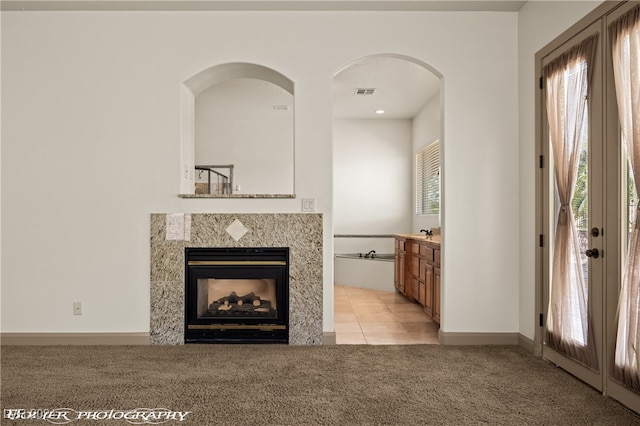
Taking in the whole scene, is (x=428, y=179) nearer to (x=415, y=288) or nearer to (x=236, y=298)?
(x=415, y=288)

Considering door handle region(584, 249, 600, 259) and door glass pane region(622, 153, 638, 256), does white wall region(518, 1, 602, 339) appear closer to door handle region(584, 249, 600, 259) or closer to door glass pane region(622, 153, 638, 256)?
door handle region(584, 249, 600, 259)

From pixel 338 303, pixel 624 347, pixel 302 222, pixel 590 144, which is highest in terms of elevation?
pixel 590 144

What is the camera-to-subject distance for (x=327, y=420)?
7.85 ft

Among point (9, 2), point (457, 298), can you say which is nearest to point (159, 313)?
point (457, 298)

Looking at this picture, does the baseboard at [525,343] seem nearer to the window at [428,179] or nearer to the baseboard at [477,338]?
the baseboard at [477,338]

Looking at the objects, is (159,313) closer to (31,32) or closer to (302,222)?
(302,222)

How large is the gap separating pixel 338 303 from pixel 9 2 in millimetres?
4598

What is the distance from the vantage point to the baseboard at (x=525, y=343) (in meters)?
3.62

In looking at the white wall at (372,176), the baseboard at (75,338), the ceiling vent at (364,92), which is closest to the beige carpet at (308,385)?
the baseboard at (75,338)

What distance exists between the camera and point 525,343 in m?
3.70

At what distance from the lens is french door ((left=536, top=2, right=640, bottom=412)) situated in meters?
2.62

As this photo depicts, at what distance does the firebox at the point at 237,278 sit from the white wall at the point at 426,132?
3.38 meters

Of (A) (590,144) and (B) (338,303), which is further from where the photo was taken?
(B) (338,303)

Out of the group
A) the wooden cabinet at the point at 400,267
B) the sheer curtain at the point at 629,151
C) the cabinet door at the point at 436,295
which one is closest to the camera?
the sheer curtain at the point at 629,151
